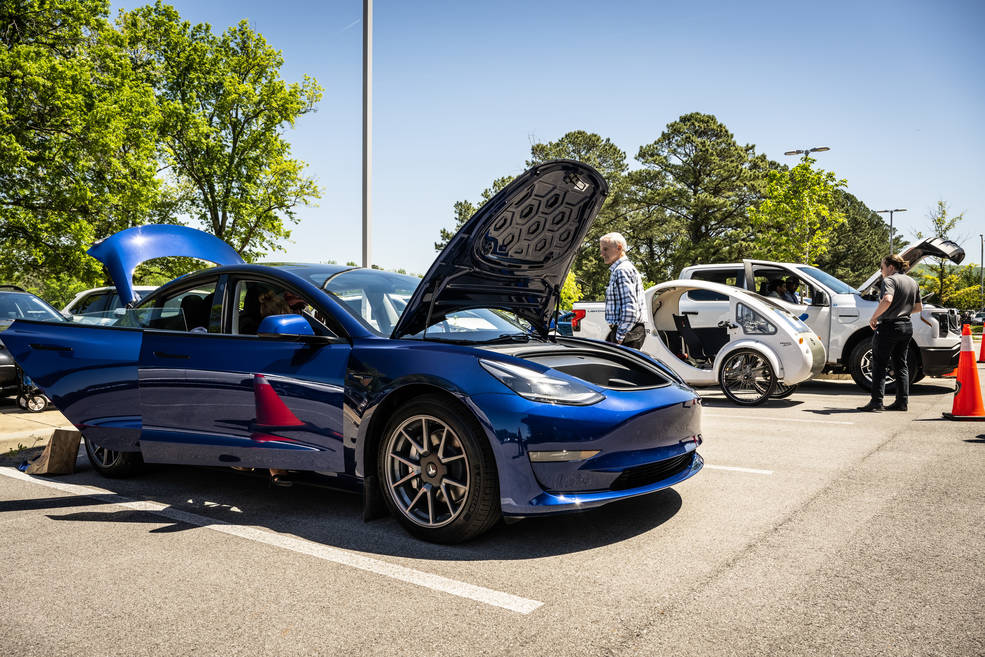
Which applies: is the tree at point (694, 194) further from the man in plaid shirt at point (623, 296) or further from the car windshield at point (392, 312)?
the car windshield at point (392, 312)

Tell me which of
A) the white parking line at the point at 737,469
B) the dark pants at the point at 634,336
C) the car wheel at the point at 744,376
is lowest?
the white parking line at the point at 737,469

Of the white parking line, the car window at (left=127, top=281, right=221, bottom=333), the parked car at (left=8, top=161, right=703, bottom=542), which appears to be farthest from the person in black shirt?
the car window at (left=127, top=281, right=221, bottom=333)

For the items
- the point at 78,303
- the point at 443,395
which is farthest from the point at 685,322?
the point at 78,303

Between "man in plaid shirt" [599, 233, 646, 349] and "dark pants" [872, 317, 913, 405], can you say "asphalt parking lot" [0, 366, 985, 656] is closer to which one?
"man in plaid shirt" [599, 233, 646, 349]

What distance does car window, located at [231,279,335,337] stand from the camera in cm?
467

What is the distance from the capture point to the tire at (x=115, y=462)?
539 centimetres

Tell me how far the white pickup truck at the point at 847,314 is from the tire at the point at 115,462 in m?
5.83

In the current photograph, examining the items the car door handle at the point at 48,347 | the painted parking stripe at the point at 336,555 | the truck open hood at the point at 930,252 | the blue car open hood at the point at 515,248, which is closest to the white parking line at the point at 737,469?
the blue car open hood at the point at 515,248

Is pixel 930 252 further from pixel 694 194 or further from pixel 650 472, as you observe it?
pixel 694 194

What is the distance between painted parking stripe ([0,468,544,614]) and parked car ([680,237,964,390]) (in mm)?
8291

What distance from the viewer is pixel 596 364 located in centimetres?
423

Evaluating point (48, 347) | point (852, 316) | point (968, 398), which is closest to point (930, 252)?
point (852, 316)

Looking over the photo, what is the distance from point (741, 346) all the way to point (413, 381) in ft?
21.5

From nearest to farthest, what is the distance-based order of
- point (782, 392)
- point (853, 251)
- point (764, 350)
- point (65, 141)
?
point (764, 350), point (782, 392), point (65, 141), point (853, 251)
